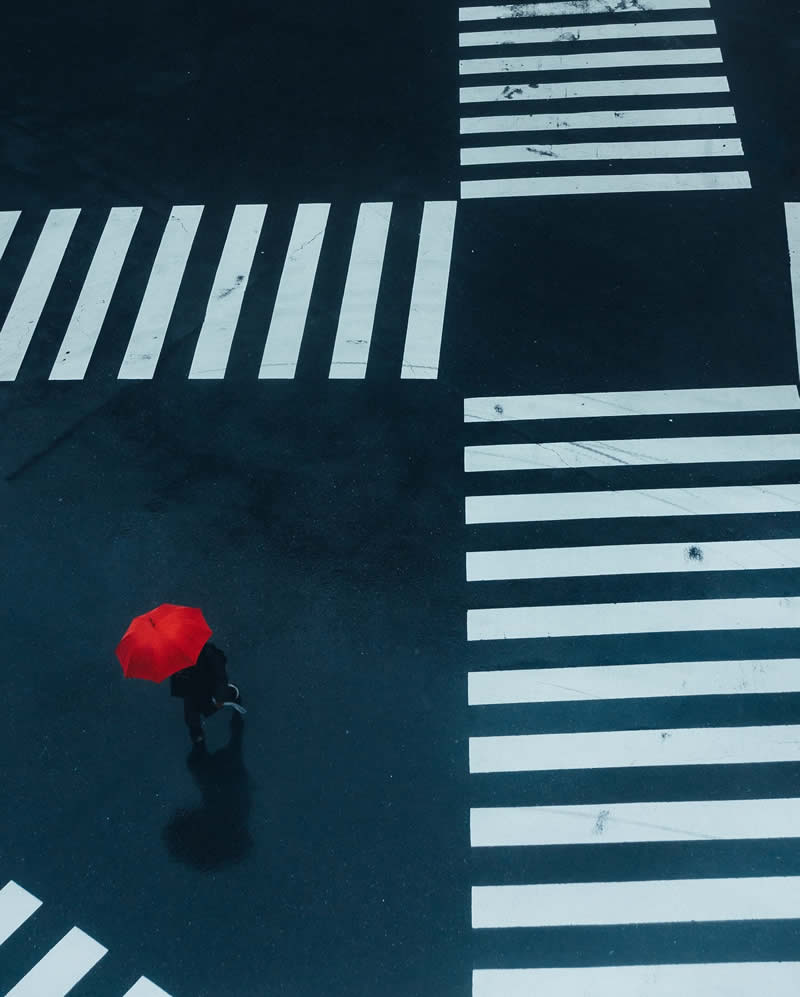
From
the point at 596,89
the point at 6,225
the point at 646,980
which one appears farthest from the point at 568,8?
the point at 646,980

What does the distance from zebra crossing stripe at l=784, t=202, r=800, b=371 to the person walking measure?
7779 millimetres

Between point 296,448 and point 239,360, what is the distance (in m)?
1.62

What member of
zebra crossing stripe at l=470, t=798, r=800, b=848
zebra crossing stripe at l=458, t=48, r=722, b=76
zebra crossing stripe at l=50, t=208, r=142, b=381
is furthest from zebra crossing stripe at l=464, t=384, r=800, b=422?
zebra crossing stripe at l=458, t=48, r=722, b=76

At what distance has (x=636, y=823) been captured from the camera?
33.4ft

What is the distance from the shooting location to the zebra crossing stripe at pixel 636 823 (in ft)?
33.1

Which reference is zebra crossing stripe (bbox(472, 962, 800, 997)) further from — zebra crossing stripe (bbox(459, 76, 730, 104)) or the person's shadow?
zebra crossing stripe (bbox(459, 76, 730, 104))

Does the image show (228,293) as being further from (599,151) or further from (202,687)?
(202,687)

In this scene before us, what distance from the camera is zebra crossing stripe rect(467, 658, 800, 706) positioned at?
10883mm

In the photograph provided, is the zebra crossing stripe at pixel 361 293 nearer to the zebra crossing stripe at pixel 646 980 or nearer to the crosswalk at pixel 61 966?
the crosswalk at pixel 61 966

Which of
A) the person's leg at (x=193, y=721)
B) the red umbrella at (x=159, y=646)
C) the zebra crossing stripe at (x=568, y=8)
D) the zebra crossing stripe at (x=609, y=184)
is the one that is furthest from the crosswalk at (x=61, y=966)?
Result: the zebra crossing stripe at (x=568, y=8)

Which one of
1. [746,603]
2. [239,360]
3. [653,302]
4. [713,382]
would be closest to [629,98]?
[653,302]

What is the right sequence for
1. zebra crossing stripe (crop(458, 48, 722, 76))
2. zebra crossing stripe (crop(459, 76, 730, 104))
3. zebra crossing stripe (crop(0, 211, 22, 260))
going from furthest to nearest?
zebra crossing stripe (crop(458, 48, 722, 76)) < zebra crossing stripe (crop(459, 76, 730, 104)) < zebra crossing stripe (crop(0, 211, 22, 260))

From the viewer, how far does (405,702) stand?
10992 millimetres

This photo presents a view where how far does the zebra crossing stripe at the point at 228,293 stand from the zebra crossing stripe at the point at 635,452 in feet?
11.6
